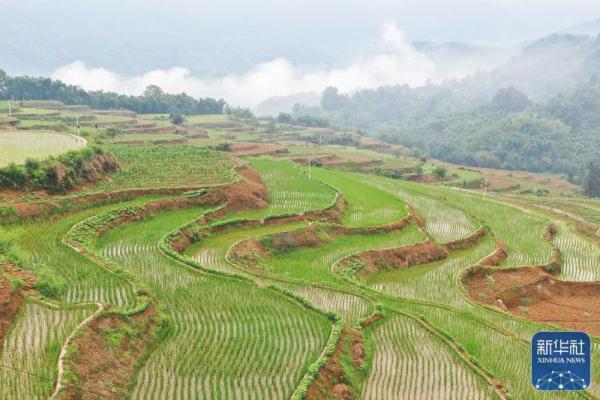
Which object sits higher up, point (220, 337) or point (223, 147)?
A: point (223, 147)

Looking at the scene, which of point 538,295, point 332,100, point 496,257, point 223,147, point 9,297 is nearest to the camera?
point 9,297

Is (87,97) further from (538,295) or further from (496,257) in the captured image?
(538,295)

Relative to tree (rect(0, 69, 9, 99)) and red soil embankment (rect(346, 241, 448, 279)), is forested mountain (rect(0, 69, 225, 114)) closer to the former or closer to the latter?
tree (rect(0, 69, 9, 99))

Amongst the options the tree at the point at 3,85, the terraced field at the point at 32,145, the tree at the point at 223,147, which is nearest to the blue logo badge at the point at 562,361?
the terraced field at the point at 32,145

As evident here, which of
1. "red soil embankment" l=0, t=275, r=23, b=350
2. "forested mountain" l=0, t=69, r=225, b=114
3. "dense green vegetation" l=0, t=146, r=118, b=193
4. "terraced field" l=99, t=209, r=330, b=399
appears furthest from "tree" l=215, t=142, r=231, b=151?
"red soil embankment" l=0, t=275, r=23, b=350

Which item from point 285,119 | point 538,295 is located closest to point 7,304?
point 538,295

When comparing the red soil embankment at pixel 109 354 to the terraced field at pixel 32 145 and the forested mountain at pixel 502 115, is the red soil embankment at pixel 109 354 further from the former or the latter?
the forested mountain at pixel 502 115
